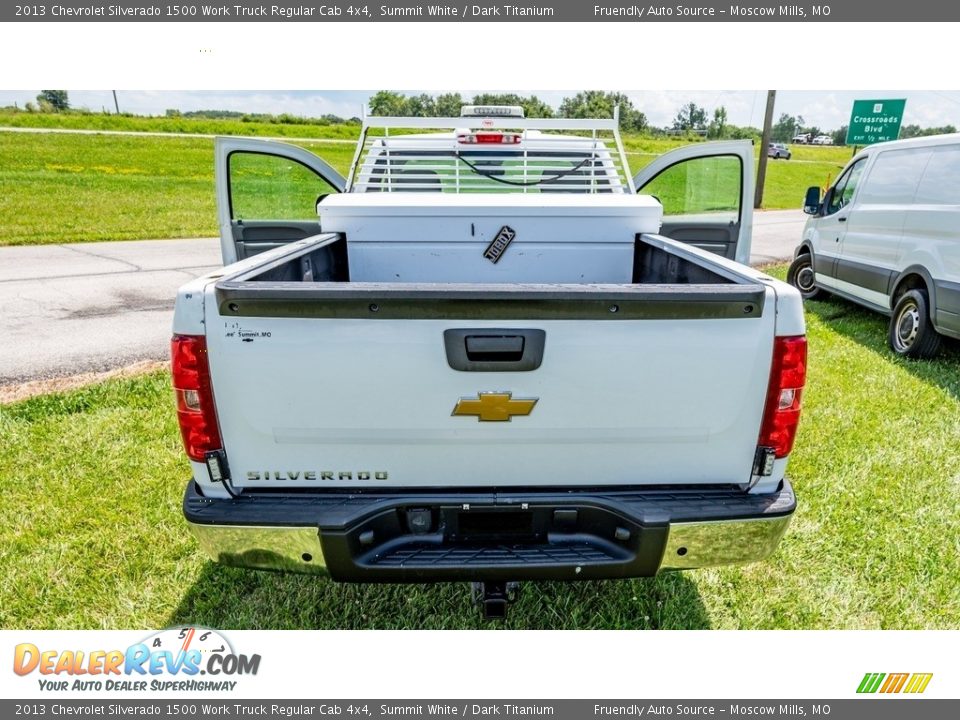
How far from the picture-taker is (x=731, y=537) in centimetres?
212

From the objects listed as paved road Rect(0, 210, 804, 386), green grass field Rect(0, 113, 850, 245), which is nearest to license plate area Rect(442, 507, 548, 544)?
paved road Rect(0, 210, 804, 386)

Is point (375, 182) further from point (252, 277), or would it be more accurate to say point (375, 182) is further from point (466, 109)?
point (252, 277)

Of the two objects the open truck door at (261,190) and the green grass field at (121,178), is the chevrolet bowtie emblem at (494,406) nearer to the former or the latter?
the open truck door at (261,190)

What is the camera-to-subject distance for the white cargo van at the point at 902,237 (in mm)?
5447

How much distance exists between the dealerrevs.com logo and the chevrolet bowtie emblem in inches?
58.3

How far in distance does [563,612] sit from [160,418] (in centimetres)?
328

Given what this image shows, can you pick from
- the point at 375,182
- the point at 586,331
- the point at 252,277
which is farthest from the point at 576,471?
the point at 375,182

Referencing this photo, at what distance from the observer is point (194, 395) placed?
201 cm

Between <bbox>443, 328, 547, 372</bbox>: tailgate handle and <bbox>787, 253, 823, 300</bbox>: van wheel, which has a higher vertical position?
Result: <bbox>443, 328, 547, 372</bbox>: tailgate handle

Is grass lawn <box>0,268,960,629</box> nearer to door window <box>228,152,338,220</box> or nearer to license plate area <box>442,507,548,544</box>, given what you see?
license plate area <box>442,507,548,544</box>

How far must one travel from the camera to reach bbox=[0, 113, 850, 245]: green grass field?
1355 cm

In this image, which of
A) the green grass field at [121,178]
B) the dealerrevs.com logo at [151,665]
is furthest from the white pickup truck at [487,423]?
the green grass field at [121,178]

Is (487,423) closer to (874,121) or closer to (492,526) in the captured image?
(492,526)

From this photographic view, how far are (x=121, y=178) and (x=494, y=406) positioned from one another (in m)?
22.8
